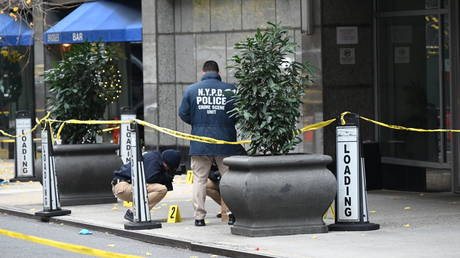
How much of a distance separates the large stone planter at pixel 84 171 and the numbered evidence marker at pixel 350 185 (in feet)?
16.4

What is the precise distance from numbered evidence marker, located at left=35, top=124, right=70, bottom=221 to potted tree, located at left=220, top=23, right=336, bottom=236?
11.5ft

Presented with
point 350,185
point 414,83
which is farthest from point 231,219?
point 414,83

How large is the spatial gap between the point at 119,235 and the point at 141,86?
13.0m

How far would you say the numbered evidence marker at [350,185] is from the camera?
13.0m

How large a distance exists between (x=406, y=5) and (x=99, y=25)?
900 cm

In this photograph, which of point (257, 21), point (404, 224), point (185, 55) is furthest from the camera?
point (185, 55)

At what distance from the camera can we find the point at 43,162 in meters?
15.7

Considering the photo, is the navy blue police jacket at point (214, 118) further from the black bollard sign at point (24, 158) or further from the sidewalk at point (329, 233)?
the black bollard sign at point (24, 158)

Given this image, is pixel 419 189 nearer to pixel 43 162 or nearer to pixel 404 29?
pixel 404 29

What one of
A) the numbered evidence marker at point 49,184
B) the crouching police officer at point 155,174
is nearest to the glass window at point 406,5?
the crouching police officer at point 155,174

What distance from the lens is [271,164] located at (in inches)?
496

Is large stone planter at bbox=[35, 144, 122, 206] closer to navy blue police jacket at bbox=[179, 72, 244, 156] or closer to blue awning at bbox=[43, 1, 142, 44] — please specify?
navy blue police jacket at bbox=[179, 72, 244, 156]

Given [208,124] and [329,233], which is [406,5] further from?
[329,233]

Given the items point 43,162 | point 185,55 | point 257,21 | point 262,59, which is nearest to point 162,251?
point 262,59
